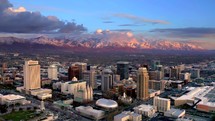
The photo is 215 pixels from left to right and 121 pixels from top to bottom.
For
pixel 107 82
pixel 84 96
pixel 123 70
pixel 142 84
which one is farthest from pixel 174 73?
pixel 84 96

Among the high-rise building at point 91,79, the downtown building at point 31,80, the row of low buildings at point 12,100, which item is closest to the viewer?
the row of low buildings at point 12,100

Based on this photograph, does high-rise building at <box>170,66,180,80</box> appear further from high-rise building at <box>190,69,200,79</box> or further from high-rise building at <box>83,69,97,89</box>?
high-rise building at <box>83,69,97,89</box>

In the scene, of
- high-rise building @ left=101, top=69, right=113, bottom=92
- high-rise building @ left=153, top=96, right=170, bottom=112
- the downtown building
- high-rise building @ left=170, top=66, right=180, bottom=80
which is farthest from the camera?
high-rise building @ left=170, top=66, right=180, bottom=80

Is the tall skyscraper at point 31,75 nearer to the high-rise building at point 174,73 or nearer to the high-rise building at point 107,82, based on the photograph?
the high-rise building at point 107,82

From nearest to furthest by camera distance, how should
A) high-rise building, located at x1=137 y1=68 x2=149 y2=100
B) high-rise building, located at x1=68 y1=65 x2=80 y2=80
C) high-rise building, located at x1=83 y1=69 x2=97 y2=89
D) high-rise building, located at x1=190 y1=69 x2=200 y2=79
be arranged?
high-rise building, located at x1=137 y1=68 x2=149 y2=100 → high-rise building, located at x1=83 y1=69 x2=97 y2=89 → high-rise building, located at x1=68 y1=65 x2=80 y2=80 → high-rise building, located at x1=190 y1=69 x2=200 y2=79

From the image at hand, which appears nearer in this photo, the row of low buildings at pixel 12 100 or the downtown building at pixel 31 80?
the row of low buildings at pixel 12 100

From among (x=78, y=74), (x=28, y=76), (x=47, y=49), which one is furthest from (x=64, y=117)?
(x=47, y=49)

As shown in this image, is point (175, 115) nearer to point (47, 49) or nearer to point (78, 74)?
point (78, 74)

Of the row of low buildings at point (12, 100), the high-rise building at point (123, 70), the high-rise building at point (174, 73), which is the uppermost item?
the high-rise building at point (123, 70)

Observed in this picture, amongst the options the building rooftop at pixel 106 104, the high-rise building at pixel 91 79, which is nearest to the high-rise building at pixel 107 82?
the high-rise building at pixel 91 79

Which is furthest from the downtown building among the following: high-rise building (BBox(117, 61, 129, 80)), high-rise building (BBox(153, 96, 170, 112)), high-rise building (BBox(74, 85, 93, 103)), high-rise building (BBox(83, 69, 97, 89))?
high-rise building (BBox(153, 96, 170, 112))

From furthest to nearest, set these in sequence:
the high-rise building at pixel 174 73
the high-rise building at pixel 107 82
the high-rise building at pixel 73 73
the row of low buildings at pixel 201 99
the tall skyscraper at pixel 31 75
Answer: the high-rise building at pixel 174 73
the high-rise building at pixel 73 73
the high-rise building at pixel 107 82
the tall skyscraper at pixel 31 75
the row of low buildings at pixel 201 99
